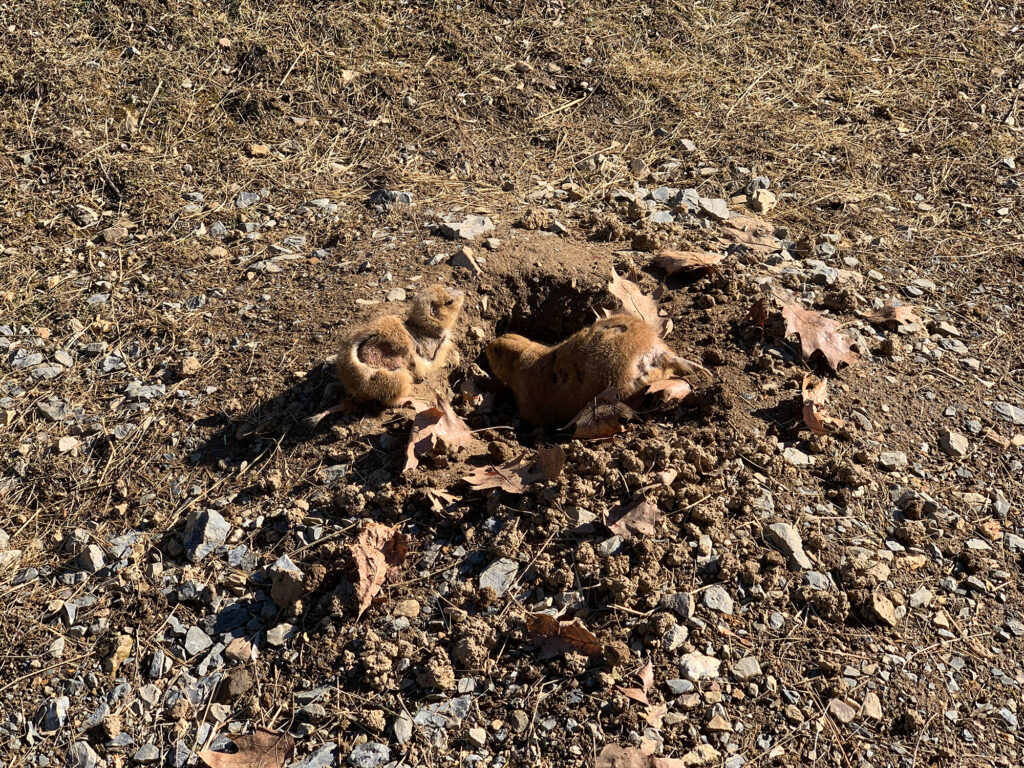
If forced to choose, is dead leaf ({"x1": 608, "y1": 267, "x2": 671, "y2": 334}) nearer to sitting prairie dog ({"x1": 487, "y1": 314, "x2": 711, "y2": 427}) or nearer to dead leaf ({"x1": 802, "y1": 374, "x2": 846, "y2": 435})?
sitting prairie dog ({"x1": 487, "y1": 314, "x2": 711, "y2": 427})

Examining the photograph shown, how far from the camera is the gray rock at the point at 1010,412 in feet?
13.8

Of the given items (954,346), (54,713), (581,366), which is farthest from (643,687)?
(954,346)

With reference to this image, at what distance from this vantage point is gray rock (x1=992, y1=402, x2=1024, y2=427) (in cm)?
420

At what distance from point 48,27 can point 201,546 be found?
5012 mm

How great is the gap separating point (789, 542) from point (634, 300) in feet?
5.14

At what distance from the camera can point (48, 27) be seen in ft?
21.7

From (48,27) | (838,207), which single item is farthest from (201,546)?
(48,27)

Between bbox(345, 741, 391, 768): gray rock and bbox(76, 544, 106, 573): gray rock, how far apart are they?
54.8 inches

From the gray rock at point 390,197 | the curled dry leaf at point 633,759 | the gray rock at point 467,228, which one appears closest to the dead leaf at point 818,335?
the gray rock at point 467,228

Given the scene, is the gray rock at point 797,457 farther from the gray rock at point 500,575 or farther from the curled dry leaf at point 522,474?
the gray rock at point 500,575

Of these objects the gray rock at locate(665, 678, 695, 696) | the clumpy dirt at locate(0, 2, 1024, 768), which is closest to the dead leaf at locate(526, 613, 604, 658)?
the clumpy dirt at locate(0, 2, 1024, 768)

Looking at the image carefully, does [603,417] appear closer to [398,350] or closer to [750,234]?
[398,350]

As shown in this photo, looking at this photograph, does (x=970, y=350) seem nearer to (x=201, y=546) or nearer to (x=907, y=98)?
(x=907, y=98)

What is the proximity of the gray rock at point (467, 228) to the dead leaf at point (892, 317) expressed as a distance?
2.16 meters
